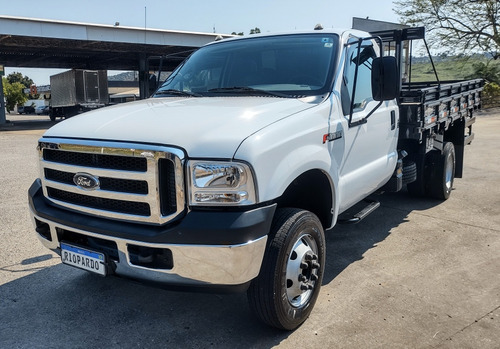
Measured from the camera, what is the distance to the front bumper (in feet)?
8.38

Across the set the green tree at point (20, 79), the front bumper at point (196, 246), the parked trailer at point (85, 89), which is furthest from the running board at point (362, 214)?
the green tree at point (20, 79)

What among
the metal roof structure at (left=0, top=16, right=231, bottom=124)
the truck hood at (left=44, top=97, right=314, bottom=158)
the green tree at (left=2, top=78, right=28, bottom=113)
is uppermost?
the metal roof structure at (left=0, top=16, right=231, bottom=124)

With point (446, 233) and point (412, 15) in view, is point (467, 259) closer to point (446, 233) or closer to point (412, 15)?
point (446, 233)

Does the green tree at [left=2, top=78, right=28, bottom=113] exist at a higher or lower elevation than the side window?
higher

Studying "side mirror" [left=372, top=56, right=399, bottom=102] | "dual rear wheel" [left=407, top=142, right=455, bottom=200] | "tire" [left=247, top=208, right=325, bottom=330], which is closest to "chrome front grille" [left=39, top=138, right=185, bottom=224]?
"tire" [left=247, top=208, right=325, bottom=330]

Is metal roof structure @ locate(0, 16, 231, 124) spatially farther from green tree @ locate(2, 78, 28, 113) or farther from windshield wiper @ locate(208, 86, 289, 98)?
green tree @ locate(2, 78, 28, 113)

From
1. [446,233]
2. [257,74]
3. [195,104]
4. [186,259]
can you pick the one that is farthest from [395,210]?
[186,259]

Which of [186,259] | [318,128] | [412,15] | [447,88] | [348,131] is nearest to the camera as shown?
[186,259]

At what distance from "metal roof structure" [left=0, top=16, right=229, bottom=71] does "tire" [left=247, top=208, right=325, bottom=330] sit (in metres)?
15.4

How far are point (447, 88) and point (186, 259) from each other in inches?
202

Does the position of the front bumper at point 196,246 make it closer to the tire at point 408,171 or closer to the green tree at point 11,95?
the tire at point 408,171

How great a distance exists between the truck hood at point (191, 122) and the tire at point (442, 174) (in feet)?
12.4

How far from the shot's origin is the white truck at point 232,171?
8.58 feet

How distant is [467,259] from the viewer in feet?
14.8
